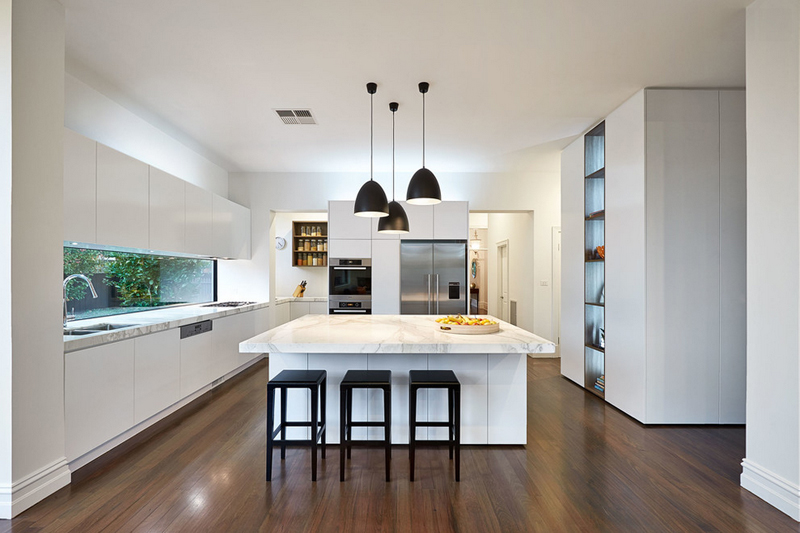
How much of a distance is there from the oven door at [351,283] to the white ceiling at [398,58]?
1915mm

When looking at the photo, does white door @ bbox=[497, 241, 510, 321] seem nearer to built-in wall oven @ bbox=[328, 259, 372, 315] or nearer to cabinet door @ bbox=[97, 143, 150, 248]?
built-in wall oven @ bbox=[328, 259, 372, 315]

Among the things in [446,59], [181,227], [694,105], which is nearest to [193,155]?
[181,227]

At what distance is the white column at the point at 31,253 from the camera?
A: 2.02 metres

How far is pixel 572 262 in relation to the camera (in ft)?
15.1

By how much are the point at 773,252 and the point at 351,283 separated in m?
4.31

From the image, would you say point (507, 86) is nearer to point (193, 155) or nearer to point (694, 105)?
point (694, 105)

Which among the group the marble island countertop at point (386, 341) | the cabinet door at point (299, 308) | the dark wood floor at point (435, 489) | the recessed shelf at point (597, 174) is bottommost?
the dark wood floor at point (435, 489)

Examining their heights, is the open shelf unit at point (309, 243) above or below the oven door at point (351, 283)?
above

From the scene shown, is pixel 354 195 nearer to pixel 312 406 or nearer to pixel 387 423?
pixel 312 406

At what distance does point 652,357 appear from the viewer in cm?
328

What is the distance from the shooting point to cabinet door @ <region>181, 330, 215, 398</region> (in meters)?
3.61

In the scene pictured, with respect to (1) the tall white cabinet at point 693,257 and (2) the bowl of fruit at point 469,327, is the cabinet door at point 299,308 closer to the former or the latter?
(2) the bowl of fruit at point 469,327

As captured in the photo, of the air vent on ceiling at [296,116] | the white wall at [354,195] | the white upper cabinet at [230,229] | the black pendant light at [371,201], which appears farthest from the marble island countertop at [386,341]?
the white wall at [354,195]

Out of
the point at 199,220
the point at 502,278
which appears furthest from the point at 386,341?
the point at 502,278
